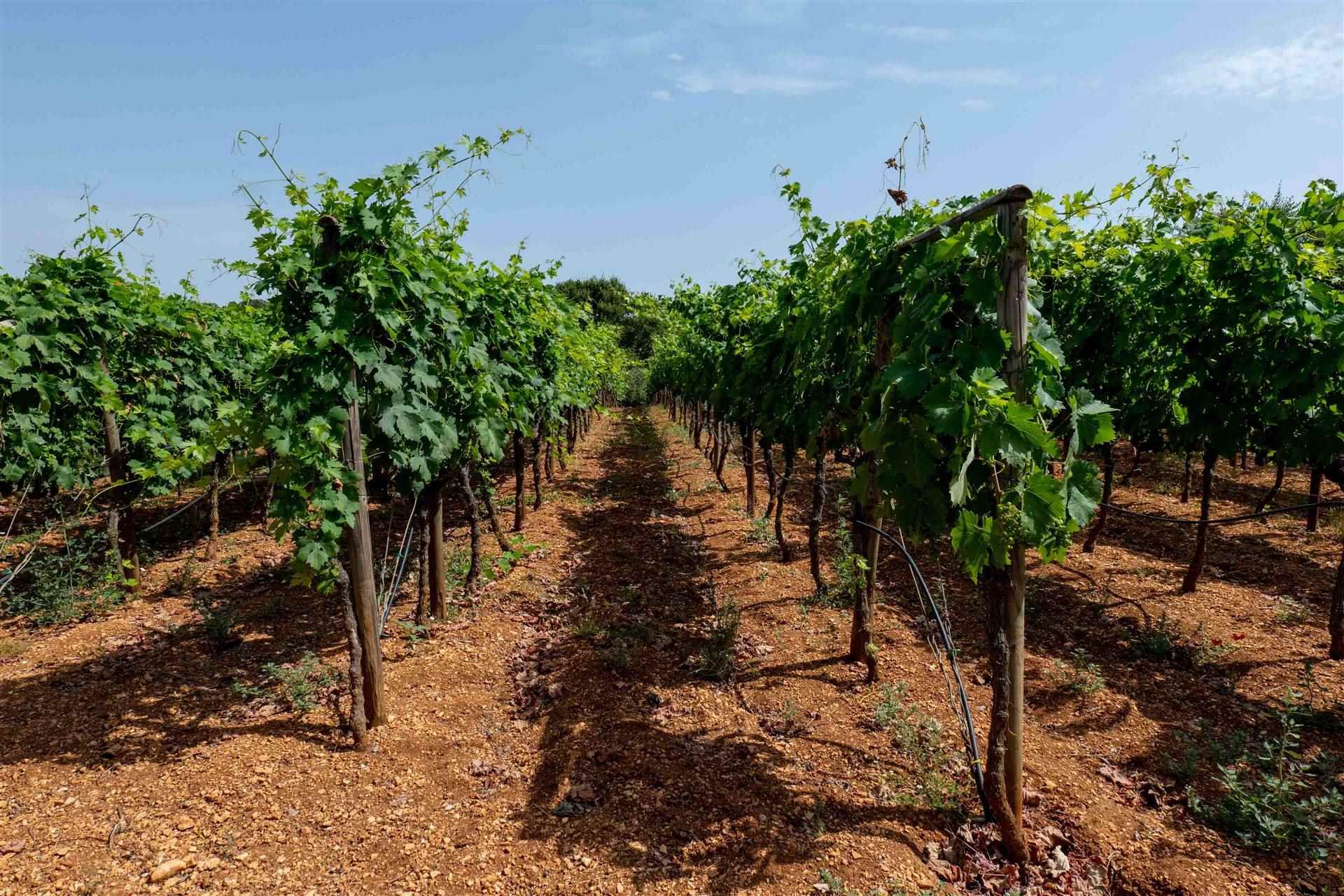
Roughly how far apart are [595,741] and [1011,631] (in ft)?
9.74

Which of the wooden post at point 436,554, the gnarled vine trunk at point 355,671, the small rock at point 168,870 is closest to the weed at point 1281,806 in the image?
the gnarled vine trunk at point 355,671

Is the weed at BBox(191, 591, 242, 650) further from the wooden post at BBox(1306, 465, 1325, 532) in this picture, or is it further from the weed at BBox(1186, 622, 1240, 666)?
the wooden post at BBox(1306, 465, 1325, 532)

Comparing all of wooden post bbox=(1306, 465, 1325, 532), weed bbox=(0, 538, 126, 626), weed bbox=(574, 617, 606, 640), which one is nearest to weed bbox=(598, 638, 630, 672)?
weed bbox=(574, 617, 606, 640)

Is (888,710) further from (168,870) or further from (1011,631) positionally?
(168,870)

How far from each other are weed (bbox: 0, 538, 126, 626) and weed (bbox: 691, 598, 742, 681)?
6.60 meters

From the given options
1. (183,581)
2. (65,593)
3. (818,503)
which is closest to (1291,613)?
(818,503)

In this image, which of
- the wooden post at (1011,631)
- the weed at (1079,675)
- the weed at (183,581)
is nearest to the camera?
the wooden post at (1011,631)

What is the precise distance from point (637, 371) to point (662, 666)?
2078 inches

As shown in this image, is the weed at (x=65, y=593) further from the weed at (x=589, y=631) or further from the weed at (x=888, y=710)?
the weed at (x=888, y=710)

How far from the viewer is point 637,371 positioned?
58000 mm

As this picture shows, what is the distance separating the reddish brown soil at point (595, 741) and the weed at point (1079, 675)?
0.48 feet

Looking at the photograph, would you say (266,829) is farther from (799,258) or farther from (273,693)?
(799,258)

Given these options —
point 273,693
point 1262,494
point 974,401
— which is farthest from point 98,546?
point 1262,494

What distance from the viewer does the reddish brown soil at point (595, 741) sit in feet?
11.7
